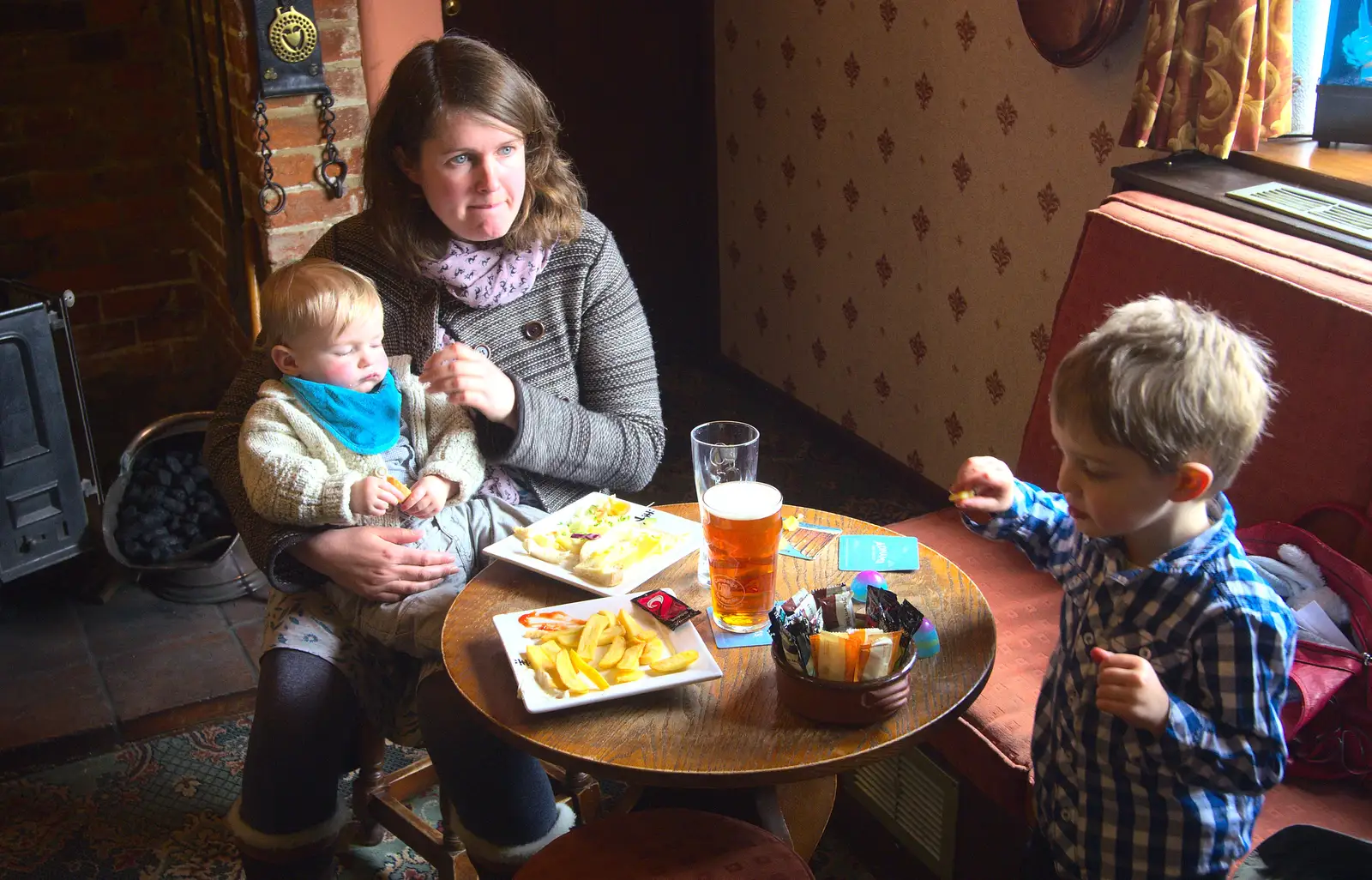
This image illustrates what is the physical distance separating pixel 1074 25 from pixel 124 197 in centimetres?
243

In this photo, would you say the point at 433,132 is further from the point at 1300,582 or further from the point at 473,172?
the point at 1300,582

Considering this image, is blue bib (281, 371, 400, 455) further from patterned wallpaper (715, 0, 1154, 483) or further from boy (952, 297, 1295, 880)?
patterned wallpaper (715, 0, 1154, 483)

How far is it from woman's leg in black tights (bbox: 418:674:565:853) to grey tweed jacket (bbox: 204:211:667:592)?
1.19 ft

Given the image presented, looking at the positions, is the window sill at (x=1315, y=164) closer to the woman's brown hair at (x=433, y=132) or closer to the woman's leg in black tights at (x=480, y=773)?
the woman's brown hair at (x=433, y=132)

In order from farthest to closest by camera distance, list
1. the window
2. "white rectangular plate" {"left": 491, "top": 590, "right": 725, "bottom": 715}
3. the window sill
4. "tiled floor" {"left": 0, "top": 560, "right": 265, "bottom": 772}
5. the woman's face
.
Answer: "tiled floor" {"left": 0, "top": 560, "right": 265, "bottom": 772} → the window → the window sill → the woman's face → "white rectangular plate" {"left": 491, "top": 590, "right": 725, "bottom": 715}

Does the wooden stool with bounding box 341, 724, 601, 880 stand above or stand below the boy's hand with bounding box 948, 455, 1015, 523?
below

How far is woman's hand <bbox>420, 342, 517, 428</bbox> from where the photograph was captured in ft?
5.52

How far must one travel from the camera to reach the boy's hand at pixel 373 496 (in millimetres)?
1624

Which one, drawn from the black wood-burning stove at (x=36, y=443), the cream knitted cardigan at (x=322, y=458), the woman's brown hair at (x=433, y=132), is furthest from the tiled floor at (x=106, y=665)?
the woman's brown hair at (x=433, y=132)

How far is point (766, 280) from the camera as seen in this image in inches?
150

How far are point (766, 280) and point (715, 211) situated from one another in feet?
1.10

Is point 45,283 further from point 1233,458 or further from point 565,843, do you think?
point 1233,458

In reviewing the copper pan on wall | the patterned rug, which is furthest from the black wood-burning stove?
the copper pan on wall

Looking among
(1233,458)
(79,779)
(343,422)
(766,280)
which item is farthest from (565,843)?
(766,280)
